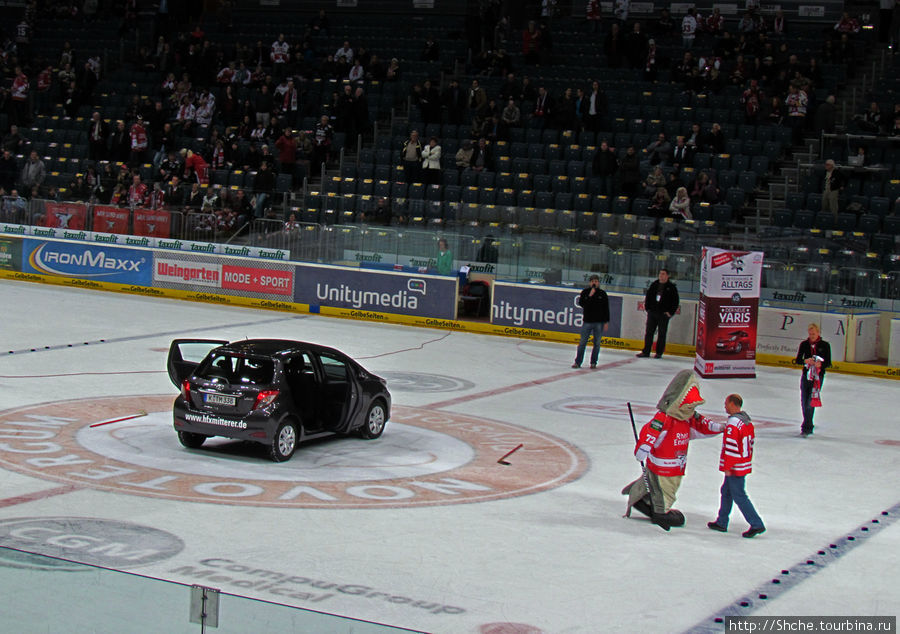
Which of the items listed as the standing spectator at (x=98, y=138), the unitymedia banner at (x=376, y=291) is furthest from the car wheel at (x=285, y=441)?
the standing spectator at (x=98, y=138)

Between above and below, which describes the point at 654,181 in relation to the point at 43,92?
below

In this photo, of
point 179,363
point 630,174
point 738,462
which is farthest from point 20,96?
point 738,462

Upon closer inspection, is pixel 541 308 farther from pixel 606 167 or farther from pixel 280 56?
pixel 280 56

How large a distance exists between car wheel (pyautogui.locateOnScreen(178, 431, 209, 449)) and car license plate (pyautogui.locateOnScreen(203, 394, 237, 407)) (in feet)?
2.26

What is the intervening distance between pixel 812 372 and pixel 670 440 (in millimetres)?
5665

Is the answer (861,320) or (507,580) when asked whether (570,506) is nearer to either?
(507,580)

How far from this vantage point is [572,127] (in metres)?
30.7

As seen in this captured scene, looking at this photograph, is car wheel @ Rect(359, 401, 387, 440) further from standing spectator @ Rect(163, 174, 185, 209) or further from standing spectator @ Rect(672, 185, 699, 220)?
standing spectator @ Rect(163, 174, 185, 209)

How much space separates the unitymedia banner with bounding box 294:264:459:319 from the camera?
2616 centimetres

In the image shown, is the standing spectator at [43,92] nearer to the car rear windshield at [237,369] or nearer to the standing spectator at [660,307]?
the standing spectator at [660,307]

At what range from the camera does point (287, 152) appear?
31375mm

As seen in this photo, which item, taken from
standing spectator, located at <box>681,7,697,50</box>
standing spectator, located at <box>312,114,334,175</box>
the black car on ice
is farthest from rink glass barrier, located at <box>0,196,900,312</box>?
the black car on ice

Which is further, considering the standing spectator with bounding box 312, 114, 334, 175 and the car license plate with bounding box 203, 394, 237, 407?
the standing spectator with bounding box 312, 114, 334, 175

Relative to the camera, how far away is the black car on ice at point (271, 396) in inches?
511
